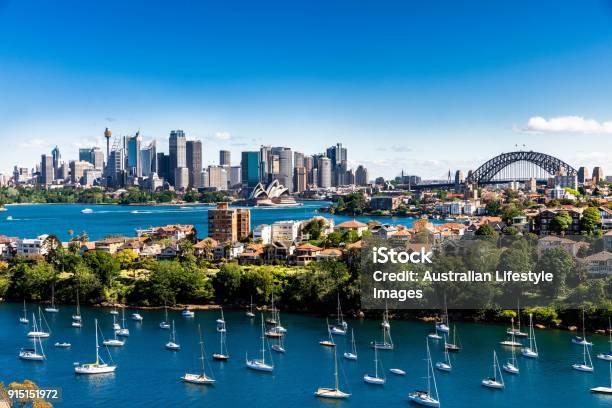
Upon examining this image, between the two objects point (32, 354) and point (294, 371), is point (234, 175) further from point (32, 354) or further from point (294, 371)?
point (294, 371)

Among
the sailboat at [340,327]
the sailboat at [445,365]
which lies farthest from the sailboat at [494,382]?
the sailboat at [340,327]

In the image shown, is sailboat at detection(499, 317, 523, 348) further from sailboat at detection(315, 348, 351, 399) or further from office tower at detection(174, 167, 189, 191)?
office tower at detection(174, 167, 189, 191)

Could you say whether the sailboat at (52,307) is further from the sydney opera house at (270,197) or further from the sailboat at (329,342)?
the sydney opera house at (270,197)

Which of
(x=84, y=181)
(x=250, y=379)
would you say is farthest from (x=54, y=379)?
(x=84, y=181)

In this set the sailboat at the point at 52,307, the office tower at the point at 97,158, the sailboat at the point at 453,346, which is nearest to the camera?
the sailboat at the point at 453,346

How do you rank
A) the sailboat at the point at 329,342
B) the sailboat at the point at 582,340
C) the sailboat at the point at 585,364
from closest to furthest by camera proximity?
the sailboat at the point at 585,364
the sailboat at the point at 582,340
the sailboat at the point at 329,342

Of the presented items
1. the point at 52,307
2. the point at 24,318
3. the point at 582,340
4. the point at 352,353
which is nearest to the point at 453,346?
the point at 352,353
